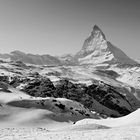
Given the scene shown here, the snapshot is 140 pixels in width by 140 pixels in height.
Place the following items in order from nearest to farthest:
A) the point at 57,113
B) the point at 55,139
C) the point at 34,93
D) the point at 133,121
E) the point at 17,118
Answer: the point at 55,139 → the point at 133,121 → the point at 17,118 → the point at 57,113 → the point at 34,93

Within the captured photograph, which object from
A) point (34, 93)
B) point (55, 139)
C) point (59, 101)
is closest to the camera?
point (55, 139)

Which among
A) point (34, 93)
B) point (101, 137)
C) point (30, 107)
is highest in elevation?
point (34, 93)

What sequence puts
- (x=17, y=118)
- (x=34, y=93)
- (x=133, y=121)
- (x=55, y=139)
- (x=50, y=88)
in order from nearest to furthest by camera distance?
(x=55, y=139)
(x=133, y=121)
(x=17, y=118)
(x=34, y=93)
(x=50, y=88)

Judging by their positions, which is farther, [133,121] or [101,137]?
[133,121]

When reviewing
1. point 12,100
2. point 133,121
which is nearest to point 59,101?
point 12,100

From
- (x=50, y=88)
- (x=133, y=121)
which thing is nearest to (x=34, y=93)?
(x=50, y=88)

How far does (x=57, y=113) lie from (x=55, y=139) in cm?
6643

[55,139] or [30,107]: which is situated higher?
[30,107]

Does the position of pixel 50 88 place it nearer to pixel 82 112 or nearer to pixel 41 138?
pixel 82 112

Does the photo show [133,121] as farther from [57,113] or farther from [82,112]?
[82,112]

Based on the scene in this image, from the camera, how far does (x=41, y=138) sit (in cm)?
2653

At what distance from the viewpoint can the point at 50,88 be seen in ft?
637

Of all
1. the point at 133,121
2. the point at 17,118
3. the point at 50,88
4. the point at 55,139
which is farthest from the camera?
the point at 50,88

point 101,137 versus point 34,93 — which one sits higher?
point 34,93
